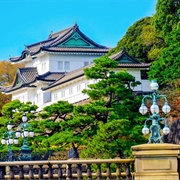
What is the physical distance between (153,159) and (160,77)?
95.5 ft

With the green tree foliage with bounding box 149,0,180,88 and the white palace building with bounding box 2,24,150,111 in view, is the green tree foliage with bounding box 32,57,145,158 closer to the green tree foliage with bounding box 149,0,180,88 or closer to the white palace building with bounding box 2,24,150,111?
the green tree foliage with bounding box 149,0,180,88

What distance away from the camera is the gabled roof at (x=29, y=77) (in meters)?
64.4

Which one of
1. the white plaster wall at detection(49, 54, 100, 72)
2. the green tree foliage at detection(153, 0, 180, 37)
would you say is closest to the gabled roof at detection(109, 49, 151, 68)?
the green tree foliage at detection(153, 0, 180, 37)

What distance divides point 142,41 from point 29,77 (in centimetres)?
1603

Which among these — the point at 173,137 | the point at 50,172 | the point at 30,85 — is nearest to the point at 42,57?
the point at 30,85

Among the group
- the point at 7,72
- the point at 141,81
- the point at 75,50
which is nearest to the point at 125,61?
the point at 141,81

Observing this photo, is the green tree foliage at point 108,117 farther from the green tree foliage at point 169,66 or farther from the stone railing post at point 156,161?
the stone railing post at point 156,161

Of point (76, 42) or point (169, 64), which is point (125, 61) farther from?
point (76, 42)

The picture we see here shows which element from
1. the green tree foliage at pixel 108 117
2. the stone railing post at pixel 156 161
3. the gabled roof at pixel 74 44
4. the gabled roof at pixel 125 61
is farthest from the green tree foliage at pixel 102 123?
the gabled roof at pixel 74 44

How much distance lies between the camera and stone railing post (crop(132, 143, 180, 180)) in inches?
553

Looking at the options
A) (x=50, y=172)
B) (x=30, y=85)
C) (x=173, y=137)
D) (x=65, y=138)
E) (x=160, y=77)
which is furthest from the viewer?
(x=30, y=85)

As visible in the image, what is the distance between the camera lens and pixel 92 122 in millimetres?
34719

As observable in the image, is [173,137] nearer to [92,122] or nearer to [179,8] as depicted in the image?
[92,122]

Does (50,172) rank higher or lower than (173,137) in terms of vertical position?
lower
